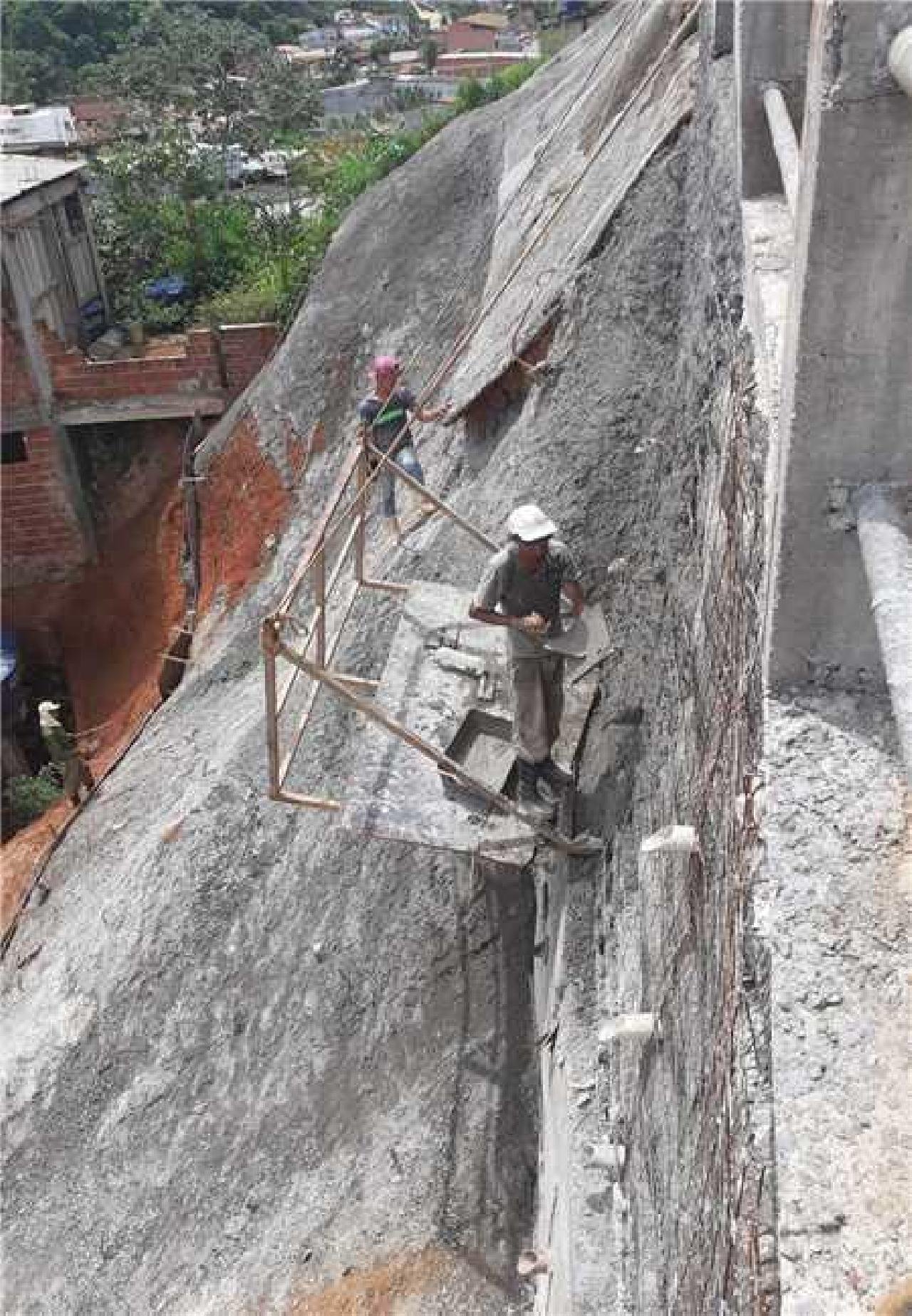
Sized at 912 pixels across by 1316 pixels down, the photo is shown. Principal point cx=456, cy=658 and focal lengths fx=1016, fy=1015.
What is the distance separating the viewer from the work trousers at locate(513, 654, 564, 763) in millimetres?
5039

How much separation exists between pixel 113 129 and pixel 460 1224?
2751cm

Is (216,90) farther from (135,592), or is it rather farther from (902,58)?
(902,58)

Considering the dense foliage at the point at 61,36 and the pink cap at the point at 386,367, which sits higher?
the dense foliage at the point at 61,36

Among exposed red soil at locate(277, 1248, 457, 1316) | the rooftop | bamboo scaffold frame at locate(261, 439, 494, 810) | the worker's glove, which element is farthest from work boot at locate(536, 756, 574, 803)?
the rooftop

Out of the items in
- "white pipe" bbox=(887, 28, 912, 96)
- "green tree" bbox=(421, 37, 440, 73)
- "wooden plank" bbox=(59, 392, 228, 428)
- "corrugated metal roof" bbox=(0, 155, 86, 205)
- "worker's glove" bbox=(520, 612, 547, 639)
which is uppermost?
"green tree" bbox=(421, 37, 440, 73)

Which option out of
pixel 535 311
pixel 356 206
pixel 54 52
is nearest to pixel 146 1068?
pixel 535 311

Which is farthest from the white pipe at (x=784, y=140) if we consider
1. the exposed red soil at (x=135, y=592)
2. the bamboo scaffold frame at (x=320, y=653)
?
the exposed red soil at (x=135, y=592)

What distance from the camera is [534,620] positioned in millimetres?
4781

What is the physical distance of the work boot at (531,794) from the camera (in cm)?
529

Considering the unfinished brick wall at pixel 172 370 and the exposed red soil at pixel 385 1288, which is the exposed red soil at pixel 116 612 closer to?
the unfinished brick wall at pixel 172 370

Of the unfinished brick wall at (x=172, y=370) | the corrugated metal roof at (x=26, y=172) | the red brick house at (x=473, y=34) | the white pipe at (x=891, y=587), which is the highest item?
the red brick house at (x=473, y=34)

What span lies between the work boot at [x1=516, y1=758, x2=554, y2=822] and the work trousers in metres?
0.07

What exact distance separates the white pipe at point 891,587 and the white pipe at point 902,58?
92cm

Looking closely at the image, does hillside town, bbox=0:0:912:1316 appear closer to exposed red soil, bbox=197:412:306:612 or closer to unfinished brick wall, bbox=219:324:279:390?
exposed red soil, bbox=197:412:306:612
